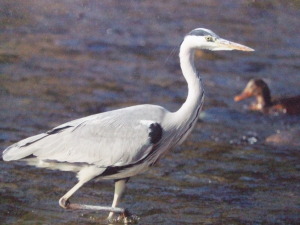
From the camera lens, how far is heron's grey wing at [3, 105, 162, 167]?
9492mm

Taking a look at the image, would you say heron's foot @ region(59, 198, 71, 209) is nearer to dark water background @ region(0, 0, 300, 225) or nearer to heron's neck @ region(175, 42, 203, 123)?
dark water background @ region(0, 0, 300, 225)

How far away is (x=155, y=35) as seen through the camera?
18953 millimetres

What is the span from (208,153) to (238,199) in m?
1.90

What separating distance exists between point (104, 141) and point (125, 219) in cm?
79

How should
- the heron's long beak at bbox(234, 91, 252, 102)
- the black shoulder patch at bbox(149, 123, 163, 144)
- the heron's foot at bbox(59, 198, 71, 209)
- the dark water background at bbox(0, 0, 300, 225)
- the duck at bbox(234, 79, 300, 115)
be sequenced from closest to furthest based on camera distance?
1. the black shoulder patch at bbox(149, 123, 163, 144)
2. the heron's foot at bbox(59, 198, 71, 209)
3. the dark water background at bbox(0, 0, 300, 225)
4. the duck at bbox(234, 79, 300, 115)
5. the heron's long beak at bbox(234, 91, 252, 102)

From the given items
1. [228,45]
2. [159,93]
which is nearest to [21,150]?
[228,45]

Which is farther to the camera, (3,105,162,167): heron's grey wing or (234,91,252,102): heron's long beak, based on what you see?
(234,91,252,102): heron's long beak

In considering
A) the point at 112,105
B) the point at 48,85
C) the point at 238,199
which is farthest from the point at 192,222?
the point at 48,85

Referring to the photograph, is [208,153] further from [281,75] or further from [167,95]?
[281,75]

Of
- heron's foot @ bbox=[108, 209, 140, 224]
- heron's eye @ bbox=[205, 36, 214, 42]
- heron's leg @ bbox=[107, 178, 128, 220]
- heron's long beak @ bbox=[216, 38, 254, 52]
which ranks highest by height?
heron's eye @ bbox=[205, 36, 214, 42]

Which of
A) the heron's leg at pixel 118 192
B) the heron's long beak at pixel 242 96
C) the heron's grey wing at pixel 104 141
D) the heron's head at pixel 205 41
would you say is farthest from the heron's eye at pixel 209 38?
the heron's long beak at pixel 242 96

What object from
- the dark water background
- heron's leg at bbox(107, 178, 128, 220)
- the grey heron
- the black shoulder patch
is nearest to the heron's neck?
the grey heron

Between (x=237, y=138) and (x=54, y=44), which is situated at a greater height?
(x=54, y=44)

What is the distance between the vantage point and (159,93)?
15.6 m
